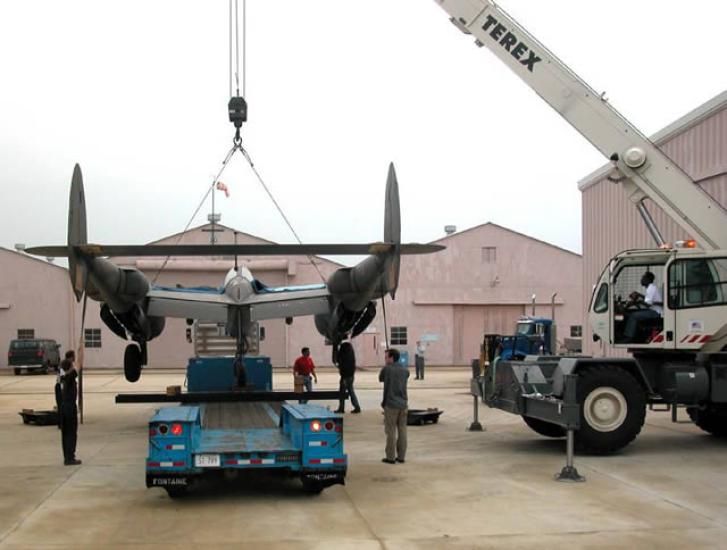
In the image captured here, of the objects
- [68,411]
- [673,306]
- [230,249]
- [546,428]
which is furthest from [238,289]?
[673,306]

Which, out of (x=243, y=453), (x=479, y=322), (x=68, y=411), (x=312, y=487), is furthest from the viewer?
(x=479, y=322)

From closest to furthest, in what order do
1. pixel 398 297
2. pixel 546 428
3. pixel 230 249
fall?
1. pixel 230 249
2. pixel 546 428
3. pixel 398 297

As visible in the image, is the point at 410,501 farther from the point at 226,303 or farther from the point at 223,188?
the point at 223,188

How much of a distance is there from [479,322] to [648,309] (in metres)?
34.7

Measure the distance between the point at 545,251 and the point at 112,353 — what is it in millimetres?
25626

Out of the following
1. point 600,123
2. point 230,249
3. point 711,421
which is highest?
point 600,123

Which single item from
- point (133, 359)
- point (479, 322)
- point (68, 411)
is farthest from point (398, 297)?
point (68, 411)

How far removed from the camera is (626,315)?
15.1m

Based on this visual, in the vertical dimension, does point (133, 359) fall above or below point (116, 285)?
below

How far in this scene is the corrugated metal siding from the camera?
21953 millimetres

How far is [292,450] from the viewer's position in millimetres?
10719

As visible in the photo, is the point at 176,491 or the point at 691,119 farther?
the point at 691,119

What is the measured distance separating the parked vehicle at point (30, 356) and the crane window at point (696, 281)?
34.9 metres

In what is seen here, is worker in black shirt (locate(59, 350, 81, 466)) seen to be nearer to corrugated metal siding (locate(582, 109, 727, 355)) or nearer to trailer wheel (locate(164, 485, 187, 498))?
trailer wheel (locate(164, 485, 187, 498))
